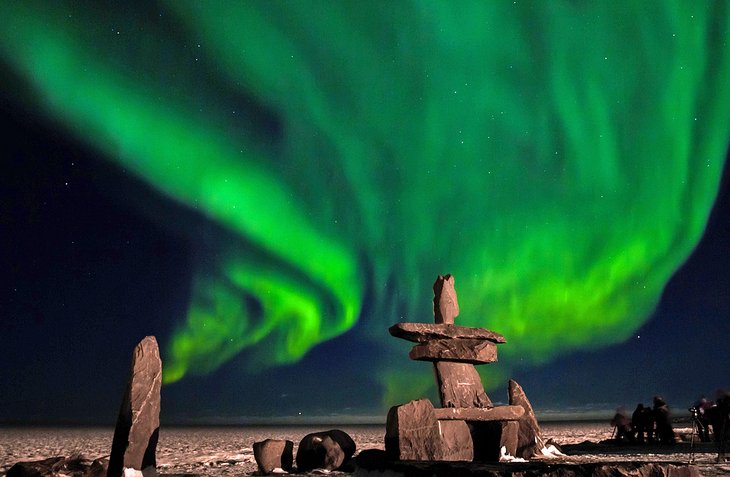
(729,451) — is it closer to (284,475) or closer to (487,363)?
(487,363)

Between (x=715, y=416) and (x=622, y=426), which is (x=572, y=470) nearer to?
(x=715, y=416)

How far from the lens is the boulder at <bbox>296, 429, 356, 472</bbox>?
1513 cm

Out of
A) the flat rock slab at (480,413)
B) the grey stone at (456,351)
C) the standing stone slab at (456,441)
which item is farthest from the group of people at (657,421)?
the standing stone slab at (456,441)

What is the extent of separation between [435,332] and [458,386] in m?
1.33

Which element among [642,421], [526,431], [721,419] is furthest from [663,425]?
[526,431]

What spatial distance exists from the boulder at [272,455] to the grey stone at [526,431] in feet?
18.0

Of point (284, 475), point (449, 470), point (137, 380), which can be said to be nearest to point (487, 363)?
point (284, 475)

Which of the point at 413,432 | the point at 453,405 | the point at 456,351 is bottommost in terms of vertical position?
the point at 413,432

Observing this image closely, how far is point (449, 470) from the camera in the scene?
18.5ft

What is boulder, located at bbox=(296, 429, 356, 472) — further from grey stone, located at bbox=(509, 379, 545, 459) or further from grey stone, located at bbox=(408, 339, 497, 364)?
grey stone, located at bbox=(509, 379, 545, 459)

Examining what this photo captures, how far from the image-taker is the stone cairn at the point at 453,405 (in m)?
13.0

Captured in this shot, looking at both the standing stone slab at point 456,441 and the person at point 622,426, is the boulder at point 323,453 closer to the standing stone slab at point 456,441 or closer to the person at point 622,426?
the standing stone slab at point 456,441

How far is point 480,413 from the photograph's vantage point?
1425 centimetres

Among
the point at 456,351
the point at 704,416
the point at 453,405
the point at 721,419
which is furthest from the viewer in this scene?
the point at 704,416
